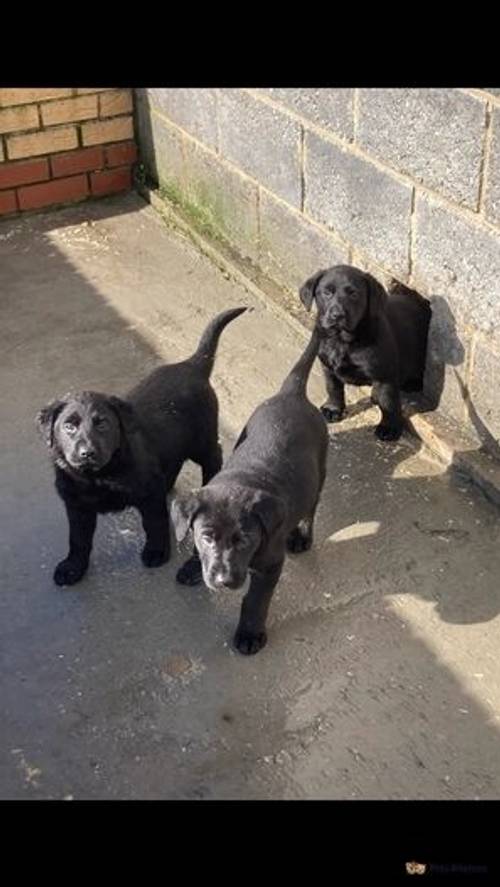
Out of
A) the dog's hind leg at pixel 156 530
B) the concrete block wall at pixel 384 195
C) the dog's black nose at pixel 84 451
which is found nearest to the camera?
the dog's black nose at pixel 84 451

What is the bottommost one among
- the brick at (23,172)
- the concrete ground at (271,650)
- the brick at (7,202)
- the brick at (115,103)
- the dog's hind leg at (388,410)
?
the concrete ground at (271,650)

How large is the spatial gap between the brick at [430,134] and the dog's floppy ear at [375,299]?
1.49 ft

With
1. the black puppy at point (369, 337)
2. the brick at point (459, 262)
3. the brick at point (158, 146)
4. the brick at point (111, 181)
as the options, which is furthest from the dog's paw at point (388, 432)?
the brick at point (111, 181)

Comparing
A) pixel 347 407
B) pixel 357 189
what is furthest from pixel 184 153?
pixel 347 407

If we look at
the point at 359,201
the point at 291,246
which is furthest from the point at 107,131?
the point at 359,201

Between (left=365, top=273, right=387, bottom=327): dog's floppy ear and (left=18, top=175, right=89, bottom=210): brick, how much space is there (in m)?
3.00

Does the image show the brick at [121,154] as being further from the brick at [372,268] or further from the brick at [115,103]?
the brick at [372,268]

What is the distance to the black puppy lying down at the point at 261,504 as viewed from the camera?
310 centimetres

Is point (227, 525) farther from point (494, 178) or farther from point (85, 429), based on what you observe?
point (494, 178)

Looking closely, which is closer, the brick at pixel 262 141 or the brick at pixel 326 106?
the brick at pixel 326 106

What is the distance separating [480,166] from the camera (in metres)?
3.96

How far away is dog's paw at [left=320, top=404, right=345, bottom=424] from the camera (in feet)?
15.5

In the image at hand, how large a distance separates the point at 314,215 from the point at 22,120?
220cm
